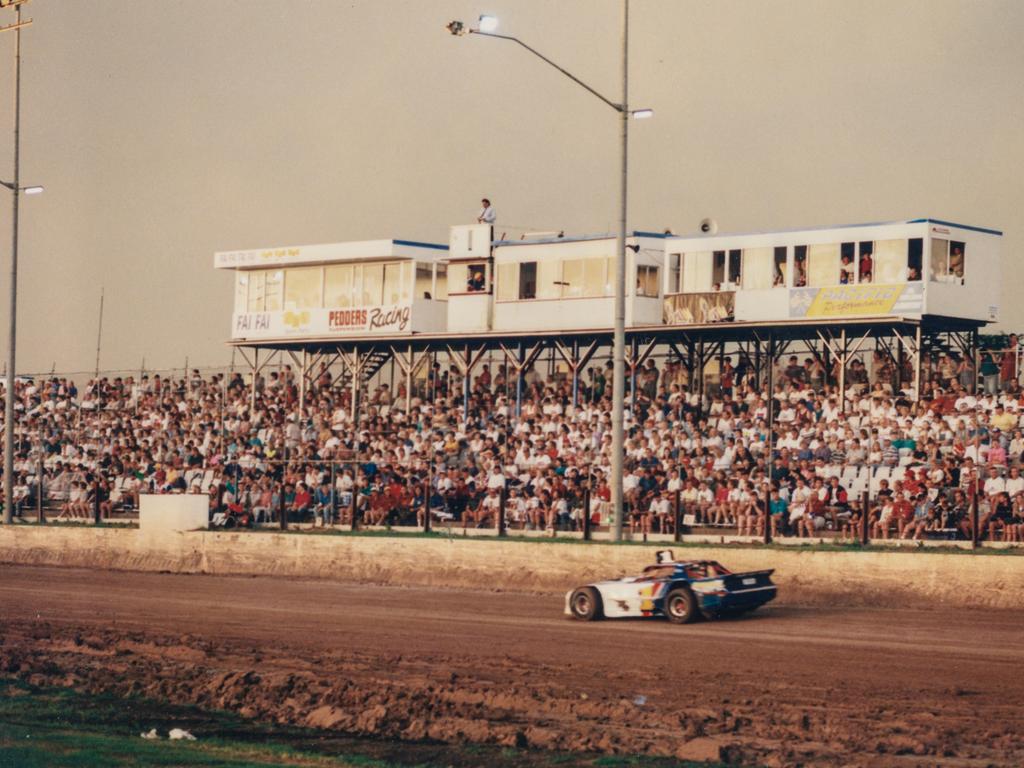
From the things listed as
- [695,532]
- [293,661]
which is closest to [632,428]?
[695,532]

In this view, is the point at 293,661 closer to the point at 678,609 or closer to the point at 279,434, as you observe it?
the point at 678,609

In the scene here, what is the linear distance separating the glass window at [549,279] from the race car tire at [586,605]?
2169 centimetres

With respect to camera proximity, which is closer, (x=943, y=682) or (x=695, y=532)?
(x=943, y=682)

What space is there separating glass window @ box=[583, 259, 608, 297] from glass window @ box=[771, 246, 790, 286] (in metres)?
5.00

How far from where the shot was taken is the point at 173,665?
19.5 meters

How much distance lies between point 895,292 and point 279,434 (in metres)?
15.9

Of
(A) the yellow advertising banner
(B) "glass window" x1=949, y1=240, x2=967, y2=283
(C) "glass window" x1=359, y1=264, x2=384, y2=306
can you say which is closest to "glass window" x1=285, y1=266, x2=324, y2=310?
(C) "glass window" x1=359, y1=264, x2=384, y2=306

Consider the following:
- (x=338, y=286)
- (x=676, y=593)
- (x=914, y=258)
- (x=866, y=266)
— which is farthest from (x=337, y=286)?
(x=676, y=593)

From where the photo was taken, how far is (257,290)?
53000 millimetres

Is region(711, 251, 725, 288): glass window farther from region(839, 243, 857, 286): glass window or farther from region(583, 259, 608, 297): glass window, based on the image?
region(839, 243, 857, 286): glass window

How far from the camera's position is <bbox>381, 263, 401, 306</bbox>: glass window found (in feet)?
161

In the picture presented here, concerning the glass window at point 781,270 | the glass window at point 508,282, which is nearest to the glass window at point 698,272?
the glass window at point 781,270

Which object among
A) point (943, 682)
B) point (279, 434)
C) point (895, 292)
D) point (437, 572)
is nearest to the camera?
point (943, 682)

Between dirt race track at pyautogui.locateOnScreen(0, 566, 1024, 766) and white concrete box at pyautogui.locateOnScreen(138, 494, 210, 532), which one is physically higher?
white concrete box at pyautogui.locateOnScreen(138, 494, 210, 532)
